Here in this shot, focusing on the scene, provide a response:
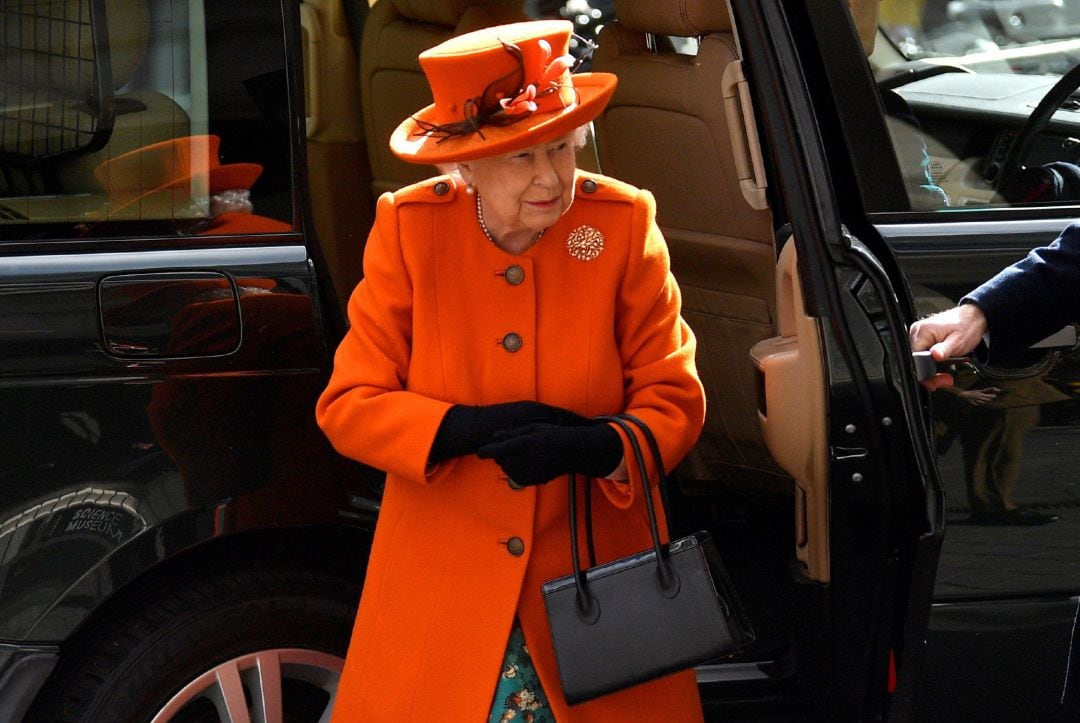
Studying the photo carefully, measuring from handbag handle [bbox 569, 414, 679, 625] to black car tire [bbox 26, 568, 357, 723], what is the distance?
71 centimetres

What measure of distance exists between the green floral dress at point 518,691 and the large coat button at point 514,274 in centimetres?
50

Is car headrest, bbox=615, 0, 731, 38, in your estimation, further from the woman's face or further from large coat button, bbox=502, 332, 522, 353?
large coat button, bbox=502, 332, 522, 353

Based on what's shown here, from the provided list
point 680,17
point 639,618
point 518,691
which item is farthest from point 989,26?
point 518,691

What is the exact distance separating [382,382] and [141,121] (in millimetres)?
663

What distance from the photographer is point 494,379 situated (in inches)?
82.0

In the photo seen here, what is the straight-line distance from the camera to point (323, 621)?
8.42 ft

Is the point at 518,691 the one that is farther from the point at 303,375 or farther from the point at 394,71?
the point at 394,71

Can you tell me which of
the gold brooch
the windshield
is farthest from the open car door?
the gold brooch

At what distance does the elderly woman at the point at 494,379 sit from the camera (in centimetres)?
200

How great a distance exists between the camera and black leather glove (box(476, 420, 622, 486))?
1937 mm

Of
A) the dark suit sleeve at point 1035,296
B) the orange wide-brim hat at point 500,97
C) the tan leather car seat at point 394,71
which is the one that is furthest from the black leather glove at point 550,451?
the tan leather car seat at point 394,71

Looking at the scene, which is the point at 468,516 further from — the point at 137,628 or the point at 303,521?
the point at 137,628

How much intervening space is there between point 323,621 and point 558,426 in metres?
0.81

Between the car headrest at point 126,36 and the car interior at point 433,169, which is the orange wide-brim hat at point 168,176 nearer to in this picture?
the car interior at point 433,169
